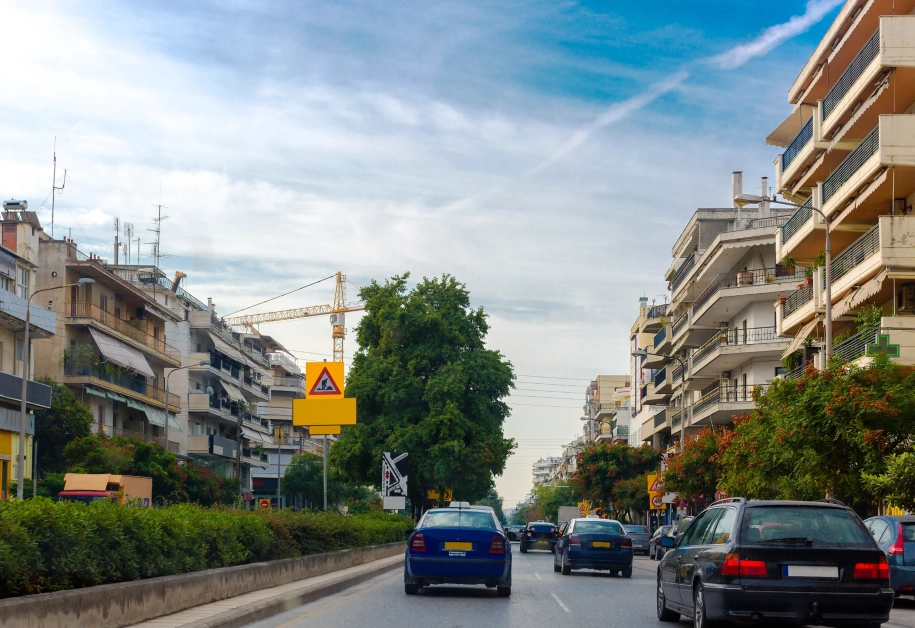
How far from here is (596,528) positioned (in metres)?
29.4

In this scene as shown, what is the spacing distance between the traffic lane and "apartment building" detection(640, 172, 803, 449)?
105 feet

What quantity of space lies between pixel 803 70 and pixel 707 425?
2545 cm

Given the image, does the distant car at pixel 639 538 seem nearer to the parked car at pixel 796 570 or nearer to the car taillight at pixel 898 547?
the car taillight at pixel 898 547

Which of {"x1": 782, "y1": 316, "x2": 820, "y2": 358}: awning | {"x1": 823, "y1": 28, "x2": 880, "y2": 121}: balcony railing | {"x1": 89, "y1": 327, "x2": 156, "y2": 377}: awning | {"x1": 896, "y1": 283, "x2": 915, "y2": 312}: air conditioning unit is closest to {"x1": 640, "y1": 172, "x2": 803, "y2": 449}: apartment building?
{"x1": 782, "y1": 316, "x2": 820, "y2": 358}: awning

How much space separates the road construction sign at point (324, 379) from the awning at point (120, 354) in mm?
29100

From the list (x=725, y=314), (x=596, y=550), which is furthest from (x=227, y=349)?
(x=596, y=550)

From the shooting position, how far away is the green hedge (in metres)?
9.80

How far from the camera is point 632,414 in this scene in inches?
4638

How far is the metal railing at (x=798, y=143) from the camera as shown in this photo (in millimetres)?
41531

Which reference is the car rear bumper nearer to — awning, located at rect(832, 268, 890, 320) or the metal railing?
awning, located at rect(832, 268, 890, 320)

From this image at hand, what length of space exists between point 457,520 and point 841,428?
11.6 m

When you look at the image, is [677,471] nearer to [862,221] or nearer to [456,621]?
[862,221]

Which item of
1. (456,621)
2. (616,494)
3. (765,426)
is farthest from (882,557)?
(616,494)

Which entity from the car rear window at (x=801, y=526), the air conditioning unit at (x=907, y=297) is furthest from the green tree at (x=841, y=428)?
the car rear window at (x=801, y=526)
